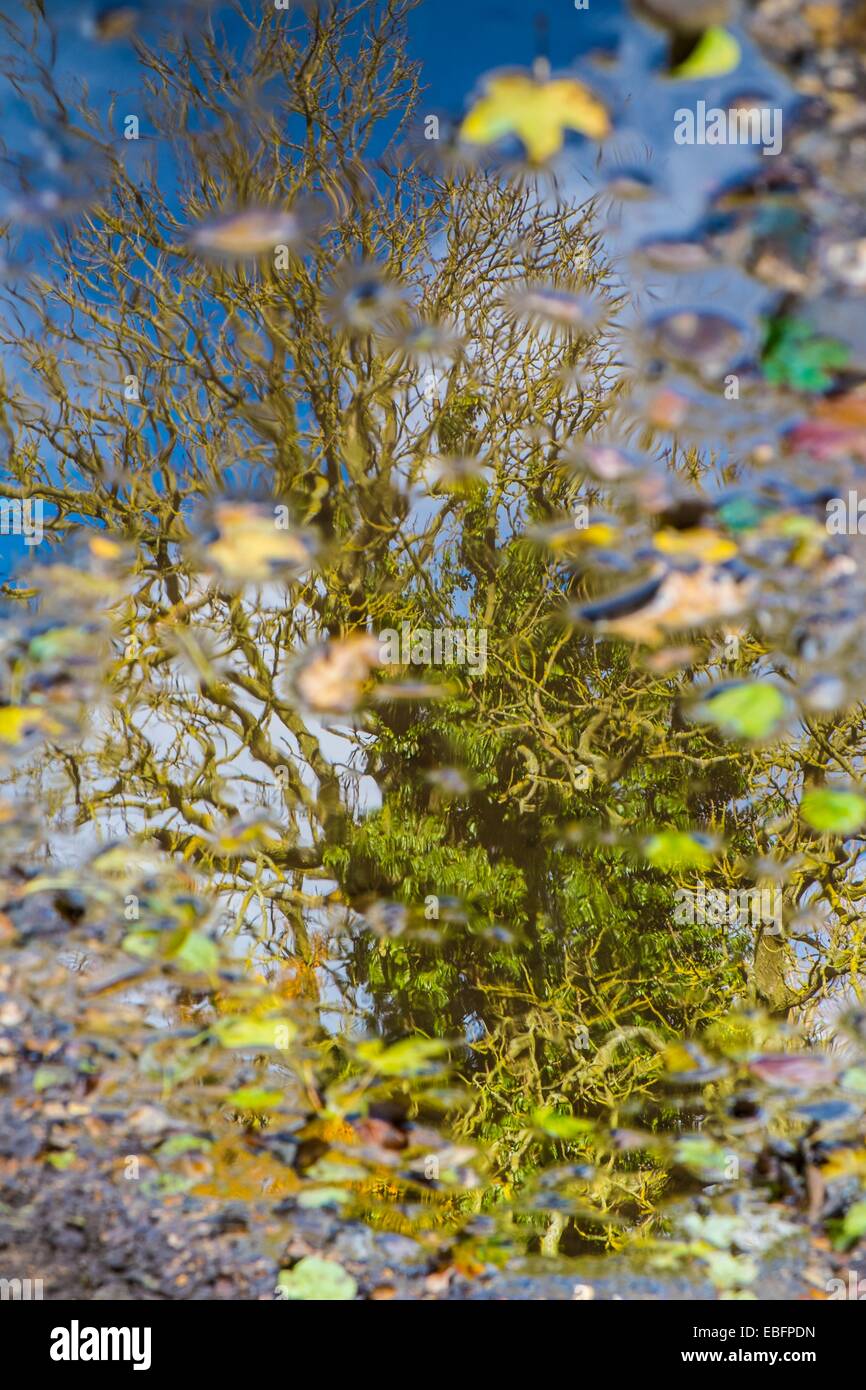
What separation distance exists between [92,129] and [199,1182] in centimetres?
279

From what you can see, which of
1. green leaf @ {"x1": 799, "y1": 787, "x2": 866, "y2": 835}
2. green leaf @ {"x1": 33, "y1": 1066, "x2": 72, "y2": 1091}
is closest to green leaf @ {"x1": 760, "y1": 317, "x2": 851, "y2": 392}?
green leaf @ {"x1": 799, "y1": 787, "x2": 866, "y2": 835}

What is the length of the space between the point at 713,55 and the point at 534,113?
0.72 feet

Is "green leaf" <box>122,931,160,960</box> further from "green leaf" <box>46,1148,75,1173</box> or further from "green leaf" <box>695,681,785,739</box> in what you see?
"green leaf" <box>695,681,785,739</box>

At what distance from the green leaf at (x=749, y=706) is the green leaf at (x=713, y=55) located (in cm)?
73

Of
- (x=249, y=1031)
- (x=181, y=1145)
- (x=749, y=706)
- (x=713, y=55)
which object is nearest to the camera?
(x=713, y=55)

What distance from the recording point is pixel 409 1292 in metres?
1.68

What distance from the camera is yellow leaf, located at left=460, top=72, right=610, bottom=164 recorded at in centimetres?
122

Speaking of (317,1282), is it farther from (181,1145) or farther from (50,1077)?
(50,1077)

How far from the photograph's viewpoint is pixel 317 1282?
1.66m

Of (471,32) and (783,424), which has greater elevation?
(471,32)

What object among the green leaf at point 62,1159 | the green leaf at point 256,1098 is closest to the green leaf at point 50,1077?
the green leaf at point 62,1159

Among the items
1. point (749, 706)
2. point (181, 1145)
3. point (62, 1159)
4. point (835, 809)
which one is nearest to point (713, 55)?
point (749, 706)
